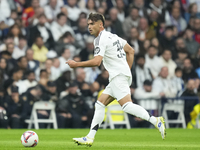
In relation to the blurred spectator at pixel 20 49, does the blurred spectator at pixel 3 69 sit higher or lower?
lower

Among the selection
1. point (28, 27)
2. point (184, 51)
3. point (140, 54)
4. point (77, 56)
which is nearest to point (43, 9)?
point (28, 27)

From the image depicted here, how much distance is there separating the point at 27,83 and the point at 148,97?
160 inches

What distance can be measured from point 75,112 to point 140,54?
3.43 metres

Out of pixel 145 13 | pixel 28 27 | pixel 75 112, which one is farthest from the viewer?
pixel 145 13

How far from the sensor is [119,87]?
24.7 feet

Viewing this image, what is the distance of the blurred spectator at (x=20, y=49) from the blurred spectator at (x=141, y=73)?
12.7 ft

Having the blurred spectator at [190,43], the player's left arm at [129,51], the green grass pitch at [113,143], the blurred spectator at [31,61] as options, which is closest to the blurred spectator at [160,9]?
the blurred spectator at [190,43]

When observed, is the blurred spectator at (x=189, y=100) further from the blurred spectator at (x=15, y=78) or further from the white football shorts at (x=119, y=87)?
the white football shorts at (x=119, y=87)

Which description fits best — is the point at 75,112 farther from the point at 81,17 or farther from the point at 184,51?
the point at 184,51

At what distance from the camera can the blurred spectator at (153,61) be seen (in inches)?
635

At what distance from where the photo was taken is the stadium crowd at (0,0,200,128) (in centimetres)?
1405

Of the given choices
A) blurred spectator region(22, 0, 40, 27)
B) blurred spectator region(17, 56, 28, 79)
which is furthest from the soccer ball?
blurred spectator region(22, 0, 40, 27)

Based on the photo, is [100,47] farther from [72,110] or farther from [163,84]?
[163,84]

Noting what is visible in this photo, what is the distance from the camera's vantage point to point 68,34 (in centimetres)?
1541
